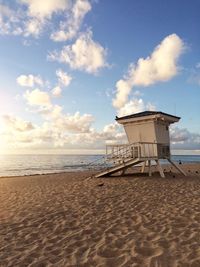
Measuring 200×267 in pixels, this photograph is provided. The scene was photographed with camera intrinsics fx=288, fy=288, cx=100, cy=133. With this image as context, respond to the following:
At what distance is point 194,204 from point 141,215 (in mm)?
2444

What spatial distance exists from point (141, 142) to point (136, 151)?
938 millimetres

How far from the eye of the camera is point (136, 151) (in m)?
20.1

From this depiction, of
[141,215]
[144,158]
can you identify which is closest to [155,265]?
[141,215]

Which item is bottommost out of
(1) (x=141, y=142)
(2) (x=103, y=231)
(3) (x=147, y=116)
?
(2) (x=103, y=231)

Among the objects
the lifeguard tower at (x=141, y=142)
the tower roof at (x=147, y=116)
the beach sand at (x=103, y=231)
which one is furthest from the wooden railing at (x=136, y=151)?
the beach sand at (x=103, y=231)

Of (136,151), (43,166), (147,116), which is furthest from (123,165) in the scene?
(43,166)

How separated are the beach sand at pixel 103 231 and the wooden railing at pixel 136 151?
698cm

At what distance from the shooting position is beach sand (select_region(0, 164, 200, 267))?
5.92 m

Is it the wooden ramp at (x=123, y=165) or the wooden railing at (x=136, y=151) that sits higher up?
the wooden railing at (x=136, y=151)

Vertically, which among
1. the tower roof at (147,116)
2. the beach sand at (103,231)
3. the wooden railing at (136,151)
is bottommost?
the beach sand at (103,231)

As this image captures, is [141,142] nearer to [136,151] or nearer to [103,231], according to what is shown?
[136,151]

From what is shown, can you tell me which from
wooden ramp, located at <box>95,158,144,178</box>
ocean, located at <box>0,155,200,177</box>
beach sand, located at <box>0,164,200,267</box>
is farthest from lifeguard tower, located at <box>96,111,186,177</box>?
beach sand, located at <box>0,164,200,267</box>

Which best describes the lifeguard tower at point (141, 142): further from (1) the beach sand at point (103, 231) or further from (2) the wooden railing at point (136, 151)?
(1) the beach sand at point (103, 231)

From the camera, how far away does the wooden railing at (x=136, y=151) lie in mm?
20000
